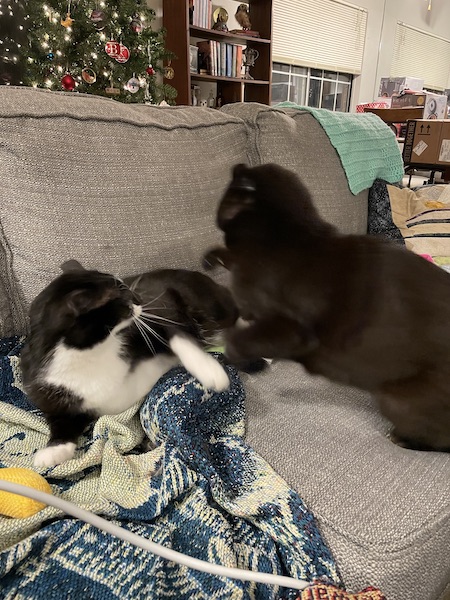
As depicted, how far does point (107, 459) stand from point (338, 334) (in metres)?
0.55

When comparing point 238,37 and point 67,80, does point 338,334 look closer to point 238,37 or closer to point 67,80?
point 67,80

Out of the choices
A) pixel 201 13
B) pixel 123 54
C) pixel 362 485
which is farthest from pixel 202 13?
pixel 362 485

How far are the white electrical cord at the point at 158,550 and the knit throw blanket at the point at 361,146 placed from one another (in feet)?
3.41

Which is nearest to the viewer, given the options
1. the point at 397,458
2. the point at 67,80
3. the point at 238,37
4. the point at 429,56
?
the point at 397,458

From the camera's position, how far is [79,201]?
97 centimetres

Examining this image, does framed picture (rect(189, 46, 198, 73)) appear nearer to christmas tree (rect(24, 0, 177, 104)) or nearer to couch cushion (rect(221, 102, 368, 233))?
christmas tree (rect(24, 0, 177, 104))

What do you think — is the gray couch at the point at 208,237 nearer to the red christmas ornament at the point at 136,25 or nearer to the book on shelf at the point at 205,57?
the red christmas ornament at the point at 136,25

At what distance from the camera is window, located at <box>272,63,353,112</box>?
514 centimetres

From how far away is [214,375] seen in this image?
682mm

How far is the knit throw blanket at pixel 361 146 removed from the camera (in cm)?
134

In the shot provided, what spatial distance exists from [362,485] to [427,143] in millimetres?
3259

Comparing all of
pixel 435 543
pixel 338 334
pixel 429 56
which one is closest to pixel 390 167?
pixel 435 543

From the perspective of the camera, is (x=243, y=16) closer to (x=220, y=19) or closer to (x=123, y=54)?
(x=220, y=19)

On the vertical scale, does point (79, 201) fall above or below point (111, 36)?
below
